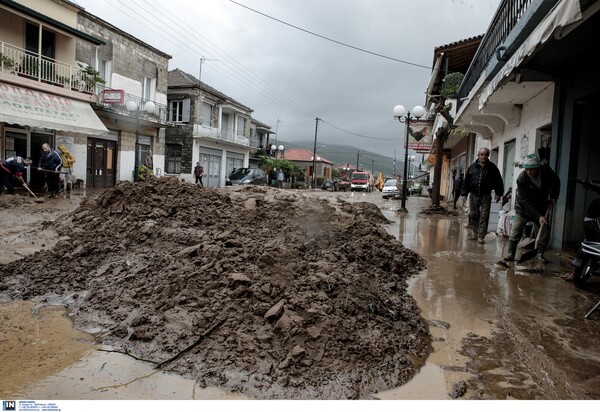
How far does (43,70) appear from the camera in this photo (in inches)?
678

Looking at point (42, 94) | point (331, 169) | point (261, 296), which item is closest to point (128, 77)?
point (42, 94)

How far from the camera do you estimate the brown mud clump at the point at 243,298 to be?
9.26 ft

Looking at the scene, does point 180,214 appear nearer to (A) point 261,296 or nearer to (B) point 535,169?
(A) point 261,296

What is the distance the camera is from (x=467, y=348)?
3.31 m

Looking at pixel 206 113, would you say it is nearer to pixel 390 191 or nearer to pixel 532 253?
pixel 390 191

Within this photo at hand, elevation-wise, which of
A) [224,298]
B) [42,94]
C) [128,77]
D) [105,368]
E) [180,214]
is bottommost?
[105,368]

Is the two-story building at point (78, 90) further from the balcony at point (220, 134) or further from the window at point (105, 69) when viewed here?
the balcony at point (220, 134)

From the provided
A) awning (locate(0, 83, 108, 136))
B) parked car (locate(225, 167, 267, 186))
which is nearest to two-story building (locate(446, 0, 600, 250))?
awning (locate(0, 83, 108, 136))

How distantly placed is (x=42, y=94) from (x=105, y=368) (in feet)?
57.4

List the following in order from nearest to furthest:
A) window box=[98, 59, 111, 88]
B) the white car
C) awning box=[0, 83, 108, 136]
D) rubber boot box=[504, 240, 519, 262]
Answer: rubber boot box=[504, 240, 519, 262] → awning box=[0, 83, 108, 136] → window box=[98, 59, 111, 88] → the white car

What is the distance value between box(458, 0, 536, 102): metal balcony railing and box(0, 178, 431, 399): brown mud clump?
516 cm

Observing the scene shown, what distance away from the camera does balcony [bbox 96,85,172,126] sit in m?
20.4

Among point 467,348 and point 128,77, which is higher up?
point 128,77

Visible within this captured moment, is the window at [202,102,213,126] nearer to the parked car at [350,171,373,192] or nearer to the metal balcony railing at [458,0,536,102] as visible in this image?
the parked car at [350,171,373,192]
